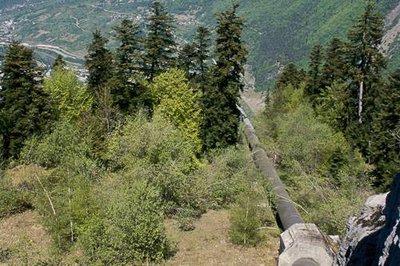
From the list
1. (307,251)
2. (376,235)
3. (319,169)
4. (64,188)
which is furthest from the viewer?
(319,169)

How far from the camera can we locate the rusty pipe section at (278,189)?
22.0 meters

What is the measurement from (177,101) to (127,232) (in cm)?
1851

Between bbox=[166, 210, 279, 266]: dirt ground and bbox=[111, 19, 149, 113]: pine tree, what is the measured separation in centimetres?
1391

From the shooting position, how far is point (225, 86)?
36781mm

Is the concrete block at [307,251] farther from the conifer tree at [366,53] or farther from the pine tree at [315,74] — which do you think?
the pine tree at [315,74]

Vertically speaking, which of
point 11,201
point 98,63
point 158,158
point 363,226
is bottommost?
point 11,201

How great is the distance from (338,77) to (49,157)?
30.7 m

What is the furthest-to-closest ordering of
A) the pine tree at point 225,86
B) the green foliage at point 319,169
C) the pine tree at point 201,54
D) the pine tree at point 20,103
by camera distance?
the pine tree at point 201,54, the pine tree at point 225,86, the pine tree at point 20,103, the green foliage at point 319,169

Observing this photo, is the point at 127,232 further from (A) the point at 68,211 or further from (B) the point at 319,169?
(B) the point at 319,169

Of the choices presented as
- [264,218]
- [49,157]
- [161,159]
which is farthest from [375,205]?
[49,157]

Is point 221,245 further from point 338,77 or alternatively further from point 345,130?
point 338,77

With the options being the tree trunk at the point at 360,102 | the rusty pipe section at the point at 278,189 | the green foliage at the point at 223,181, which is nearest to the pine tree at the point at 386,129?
the tree trunk at the point at 360,102

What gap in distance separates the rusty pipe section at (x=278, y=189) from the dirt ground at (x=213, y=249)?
1314mm

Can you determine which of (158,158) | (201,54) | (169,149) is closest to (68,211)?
(158,158)
